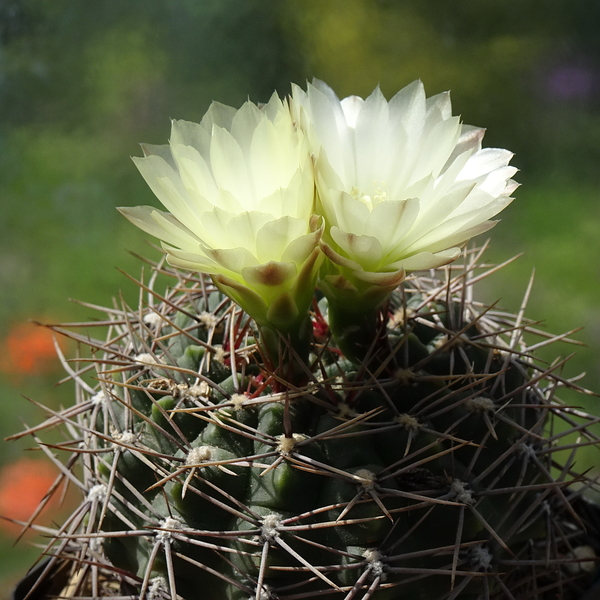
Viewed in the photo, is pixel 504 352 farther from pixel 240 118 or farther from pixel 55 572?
Answer: pixel 55 572

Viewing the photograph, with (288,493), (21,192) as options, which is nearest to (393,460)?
(288,493)

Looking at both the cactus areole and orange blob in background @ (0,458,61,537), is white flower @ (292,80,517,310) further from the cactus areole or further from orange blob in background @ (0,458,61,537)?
orange blob in background @ (0,458,61,537)

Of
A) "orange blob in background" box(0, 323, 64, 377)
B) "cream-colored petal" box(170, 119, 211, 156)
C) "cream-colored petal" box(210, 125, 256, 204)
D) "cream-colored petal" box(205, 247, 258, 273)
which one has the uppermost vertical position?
"cream-colored petal" box(170, 119, 211, 156)

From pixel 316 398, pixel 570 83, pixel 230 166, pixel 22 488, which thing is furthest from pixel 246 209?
pixel 570 83

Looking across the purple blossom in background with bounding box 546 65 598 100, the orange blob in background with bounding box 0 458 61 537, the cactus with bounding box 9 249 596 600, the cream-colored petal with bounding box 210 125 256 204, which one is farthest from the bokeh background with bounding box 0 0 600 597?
the cream-colored petal with bounding box 210 125 256 204

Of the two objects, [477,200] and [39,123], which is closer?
[477,200]

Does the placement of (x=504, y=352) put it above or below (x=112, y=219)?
below

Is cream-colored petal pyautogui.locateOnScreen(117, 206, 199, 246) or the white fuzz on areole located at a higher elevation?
cream-colored petal pyautogui.locateOnScreen(117, 206, 199, 246)
